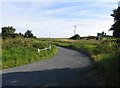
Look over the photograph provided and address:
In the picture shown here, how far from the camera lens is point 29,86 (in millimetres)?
13867

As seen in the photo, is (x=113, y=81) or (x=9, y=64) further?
(x=9, y=64)

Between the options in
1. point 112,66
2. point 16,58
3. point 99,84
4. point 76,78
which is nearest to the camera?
point 99,84

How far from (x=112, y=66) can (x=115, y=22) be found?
10.2 ft

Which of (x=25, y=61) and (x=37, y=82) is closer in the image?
(x=37, y=82)

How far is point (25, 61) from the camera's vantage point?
2655 cm

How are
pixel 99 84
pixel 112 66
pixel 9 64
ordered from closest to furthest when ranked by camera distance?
1. pixel 99 84
2. pixel 112 66
3. pixel 9 64

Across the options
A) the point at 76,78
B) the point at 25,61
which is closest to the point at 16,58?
the point at 25,61

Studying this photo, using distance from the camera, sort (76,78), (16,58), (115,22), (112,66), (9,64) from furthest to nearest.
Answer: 1. (16,58)
2. (9,64)
3. (115,22)
4. (76,78)
5. (112,66)

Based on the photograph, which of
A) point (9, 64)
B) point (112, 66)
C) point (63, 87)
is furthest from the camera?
point (9, 64)

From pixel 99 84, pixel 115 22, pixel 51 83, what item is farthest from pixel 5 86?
pixel 115 22

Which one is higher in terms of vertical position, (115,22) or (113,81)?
(115,22)

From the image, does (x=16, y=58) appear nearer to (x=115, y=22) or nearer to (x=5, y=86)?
(x=115, y=22)

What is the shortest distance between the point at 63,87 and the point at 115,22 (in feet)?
18.9

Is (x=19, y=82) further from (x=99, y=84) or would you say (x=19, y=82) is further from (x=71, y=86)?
(x=99, y=84)
